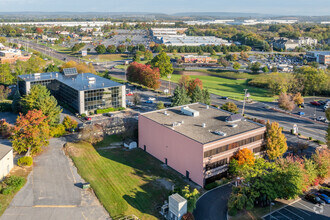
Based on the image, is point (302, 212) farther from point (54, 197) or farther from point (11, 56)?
point (11, 56)

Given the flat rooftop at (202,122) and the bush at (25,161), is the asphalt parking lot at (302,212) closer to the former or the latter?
the flat rooftop at (202,122)

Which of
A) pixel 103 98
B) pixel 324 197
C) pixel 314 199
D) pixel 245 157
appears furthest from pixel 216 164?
pixel 103 98

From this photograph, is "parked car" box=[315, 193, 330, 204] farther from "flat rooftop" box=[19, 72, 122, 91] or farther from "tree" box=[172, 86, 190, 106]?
"flat rooftop" box=[19, 72, 122, 91]

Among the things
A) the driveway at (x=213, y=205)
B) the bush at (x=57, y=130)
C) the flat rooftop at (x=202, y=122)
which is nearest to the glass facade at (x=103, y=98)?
the bush at (x=57, y=130)

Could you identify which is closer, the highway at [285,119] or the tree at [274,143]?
the tree at [274,143]

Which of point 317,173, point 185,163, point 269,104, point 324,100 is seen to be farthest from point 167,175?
point 324,100

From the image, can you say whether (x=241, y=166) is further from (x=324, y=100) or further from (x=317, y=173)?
(x=324, y=100)
